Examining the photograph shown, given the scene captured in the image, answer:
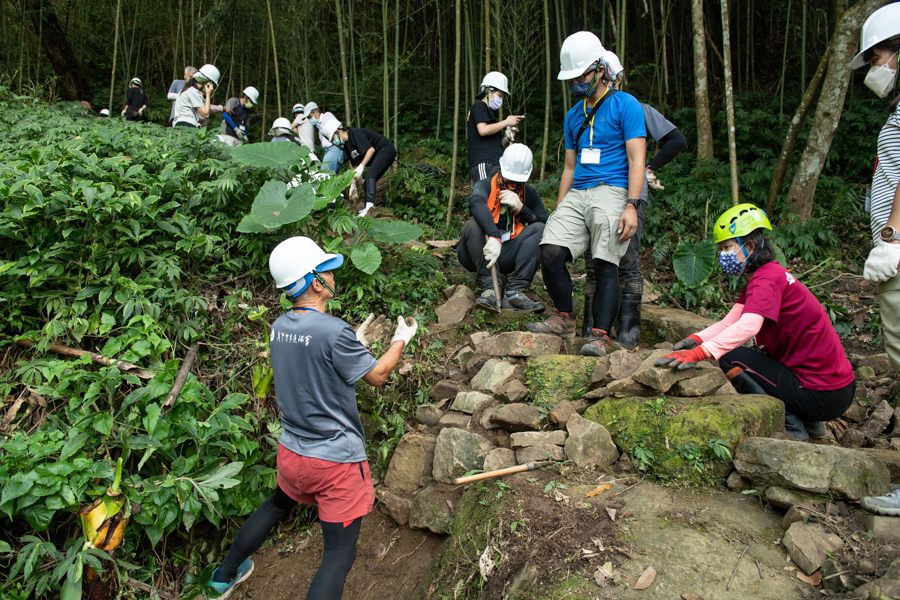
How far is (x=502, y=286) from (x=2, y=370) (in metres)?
3.47

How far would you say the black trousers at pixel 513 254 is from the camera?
14.5ft

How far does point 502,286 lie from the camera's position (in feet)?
15.4

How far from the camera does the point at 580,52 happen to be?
3312 millimetres

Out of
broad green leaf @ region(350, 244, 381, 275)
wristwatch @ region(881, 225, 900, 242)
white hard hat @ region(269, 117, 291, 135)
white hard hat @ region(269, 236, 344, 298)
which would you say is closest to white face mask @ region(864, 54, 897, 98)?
wristwatch @ region(881, 225, 900, 242)

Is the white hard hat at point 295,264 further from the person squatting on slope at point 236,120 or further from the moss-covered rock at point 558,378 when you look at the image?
the person squatting on slope at point 236,120

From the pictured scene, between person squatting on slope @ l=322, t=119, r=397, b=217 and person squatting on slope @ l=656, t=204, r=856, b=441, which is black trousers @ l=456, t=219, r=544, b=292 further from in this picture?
person squatting on slope @ l=322, t=119, r=397, b=217

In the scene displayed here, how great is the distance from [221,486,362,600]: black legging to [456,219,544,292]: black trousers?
8.08 feet

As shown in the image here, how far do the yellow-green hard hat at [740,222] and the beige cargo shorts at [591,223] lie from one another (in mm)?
616

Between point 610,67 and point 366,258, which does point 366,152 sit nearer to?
point 366,258

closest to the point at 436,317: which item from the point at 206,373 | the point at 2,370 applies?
the point at 206,373

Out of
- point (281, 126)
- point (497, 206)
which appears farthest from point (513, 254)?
point (281, 126)

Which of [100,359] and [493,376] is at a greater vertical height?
[100,359]

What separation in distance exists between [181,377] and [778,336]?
11.4 ft

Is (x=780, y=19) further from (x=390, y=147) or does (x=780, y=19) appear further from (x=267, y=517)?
(x=267, y=517)
